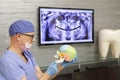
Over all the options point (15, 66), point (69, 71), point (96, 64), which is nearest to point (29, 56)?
point (15, 66)

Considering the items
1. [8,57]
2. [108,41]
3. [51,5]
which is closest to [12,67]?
[8,57]

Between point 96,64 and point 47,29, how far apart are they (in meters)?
0.77

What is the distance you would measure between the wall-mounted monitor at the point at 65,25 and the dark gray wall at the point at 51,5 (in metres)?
0.07

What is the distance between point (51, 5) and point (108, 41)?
84 centimetres

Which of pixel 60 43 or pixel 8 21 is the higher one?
pixel 8 21

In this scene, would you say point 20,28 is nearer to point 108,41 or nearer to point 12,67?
point 12,67

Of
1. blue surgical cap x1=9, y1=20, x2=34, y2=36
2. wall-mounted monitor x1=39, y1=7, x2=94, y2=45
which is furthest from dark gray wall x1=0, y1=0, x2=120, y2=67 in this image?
blue surgical cap x1=9, y1=20, x2=34, y2=36

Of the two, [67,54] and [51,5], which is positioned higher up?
[51,5]

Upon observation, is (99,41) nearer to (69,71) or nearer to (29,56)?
(69,71)

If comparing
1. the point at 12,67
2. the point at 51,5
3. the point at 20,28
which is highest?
the point at 51,5

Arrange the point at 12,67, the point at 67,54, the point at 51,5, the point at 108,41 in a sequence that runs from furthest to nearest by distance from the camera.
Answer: the point at 108,41 → the point at 51,5 → the point at 67,54 → the point at 12,67

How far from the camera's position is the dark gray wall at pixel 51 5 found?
2.46 m

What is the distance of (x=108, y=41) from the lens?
2912 mm

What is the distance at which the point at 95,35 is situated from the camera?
308 cm
